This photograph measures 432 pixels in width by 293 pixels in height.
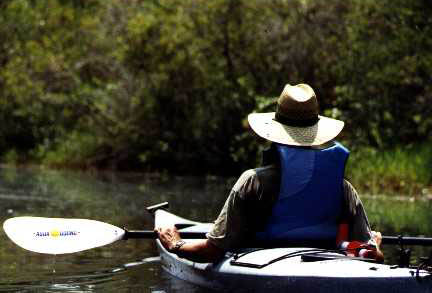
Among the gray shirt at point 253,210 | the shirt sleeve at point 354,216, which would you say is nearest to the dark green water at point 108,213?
the gray shirt at point 253,210

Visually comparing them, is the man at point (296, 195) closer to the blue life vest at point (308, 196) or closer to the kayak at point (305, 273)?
the blue life vest at point (308, 196)

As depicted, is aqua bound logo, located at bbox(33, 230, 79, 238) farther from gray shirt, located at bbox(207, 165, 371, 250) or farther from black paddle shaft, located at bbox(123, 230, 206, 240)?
gray shirt, located at bbox(207, 165, 371, 250)

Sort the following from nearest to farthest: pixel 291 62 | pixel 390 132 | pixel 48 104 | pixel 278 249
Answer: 1. pixel 278 249
2. pixel 390 132
3. pixel 291 62
4. pixel 48 104

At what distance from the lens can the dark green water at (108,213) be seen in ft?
24.4

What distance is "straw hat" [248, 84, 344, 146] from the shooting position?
6102mm

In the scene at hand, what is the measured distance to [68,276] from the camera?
301 inches

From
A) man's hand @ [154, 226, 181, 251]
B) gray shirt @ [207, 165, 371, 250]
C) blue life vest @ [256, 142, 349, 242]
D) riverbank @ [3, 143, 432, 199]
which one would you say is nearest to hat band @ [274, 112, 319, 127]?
blue life vest @ [256, 142, 349, 242]

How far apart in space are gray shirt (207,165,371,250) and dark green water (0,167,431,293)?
0.73 metres

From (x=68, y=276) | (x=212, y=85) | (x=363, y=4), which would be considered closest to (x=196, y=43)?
(x=212, y=85)

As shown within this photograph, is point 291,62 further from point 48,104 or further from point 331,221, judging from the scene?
point 331,221

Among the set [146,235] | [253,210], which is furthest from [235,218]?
[146,235]

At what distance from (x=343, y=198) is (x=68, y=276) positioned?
2441mm

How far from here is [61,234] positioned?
7.18 metres

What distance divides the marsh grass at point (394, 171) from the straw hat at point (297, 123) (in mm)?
8883
